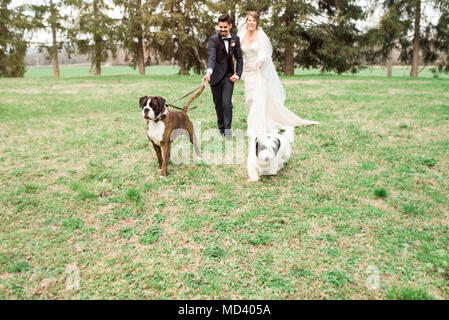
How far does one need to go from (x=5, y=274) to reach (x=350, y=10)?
29.9 m

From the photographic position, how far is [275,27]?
2350 cm

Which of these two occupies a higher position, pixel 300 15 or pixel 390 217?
pixel 300 15

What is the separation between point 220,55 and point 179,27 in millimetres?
22067

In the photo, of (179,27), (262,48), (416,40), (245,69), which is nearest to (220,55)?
(245,69)

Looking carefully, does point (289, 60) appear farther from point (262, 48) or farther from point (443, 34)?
point (262, 48)

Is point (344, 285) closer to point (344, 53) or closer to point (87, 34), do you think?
point (344, 53)

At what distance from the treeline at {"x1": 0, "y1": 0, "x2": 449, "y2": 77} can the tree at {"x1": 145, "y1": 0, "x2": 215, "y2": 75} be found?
80 mm

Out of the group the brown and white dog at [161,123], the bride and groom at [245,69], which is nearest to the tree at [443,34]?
the bride and groom at [245,69]

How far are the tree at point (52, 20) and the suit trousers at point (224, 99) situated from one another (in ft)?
101

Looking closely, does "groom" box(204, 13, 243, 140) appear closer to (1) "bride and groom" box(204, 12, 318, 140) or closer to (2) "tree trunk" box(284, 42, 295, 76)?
(1) "bride and groom" box(204, 12, 318, 140)

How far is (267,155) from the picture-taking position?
4422mm

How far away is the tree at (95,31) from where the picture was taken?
28484 millimetres

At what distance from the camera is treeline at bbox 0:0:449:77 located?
23.9 meters
